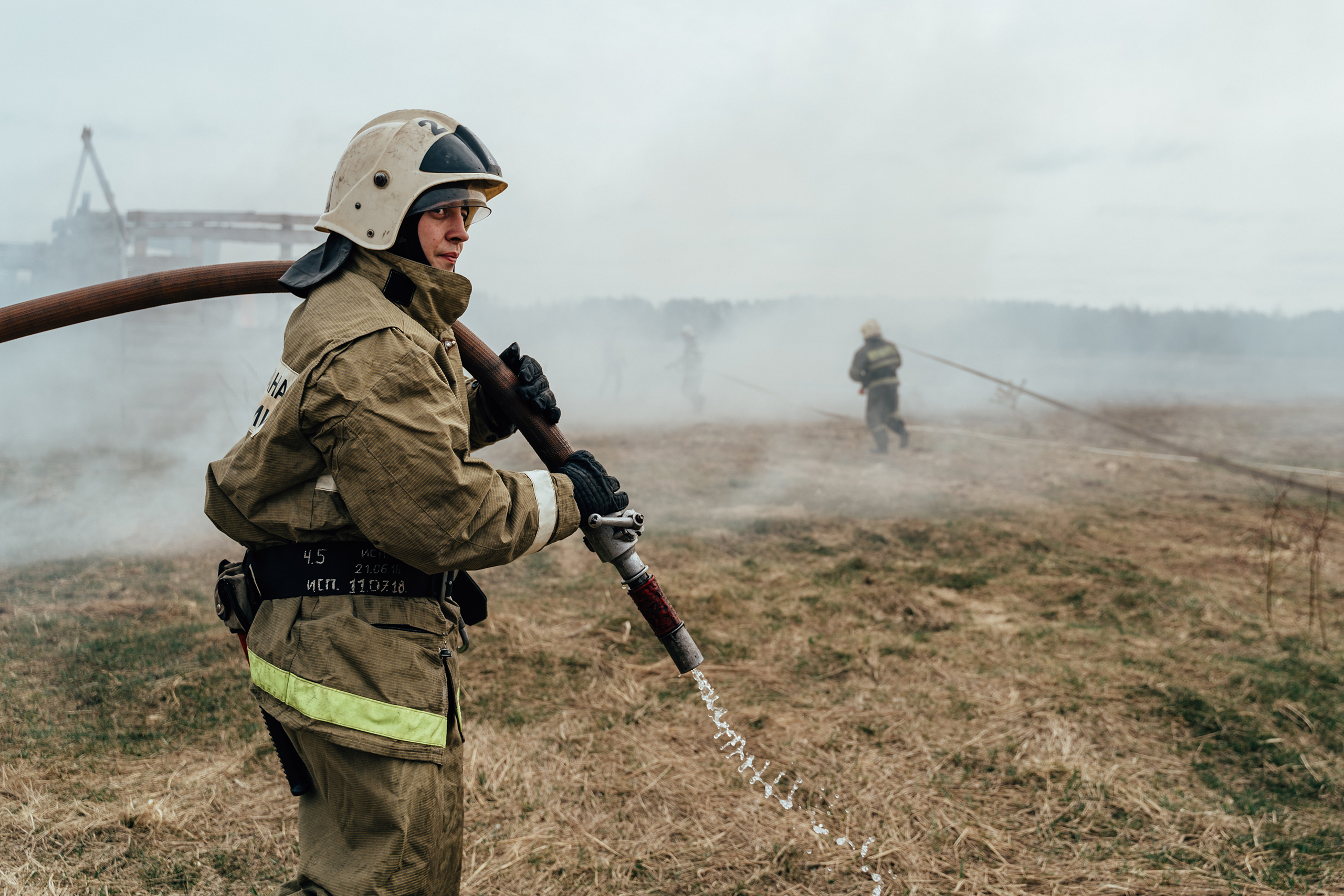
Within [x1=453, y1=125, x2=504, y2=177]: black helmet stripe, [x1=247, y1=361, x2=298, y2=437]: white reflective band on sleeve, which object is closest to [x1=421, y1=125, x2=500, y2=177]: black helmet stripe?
[x1=453, y1=125, x2=504, y2=177]: black helmet stripe

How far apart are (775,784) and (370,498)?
239 centimetres

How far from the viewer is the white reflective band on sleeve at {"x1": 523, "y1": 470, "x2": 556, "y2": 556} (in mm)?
1831

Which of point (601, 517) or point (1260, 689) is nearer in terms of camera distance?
point (601, 517)

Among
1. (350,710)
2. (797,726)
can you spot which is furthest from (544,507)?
(797,726)

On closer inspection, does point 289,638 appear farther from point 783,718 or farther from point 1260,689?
point 1260,689

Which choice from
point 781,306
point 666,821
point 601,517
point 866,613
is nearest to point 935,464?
point 866,613

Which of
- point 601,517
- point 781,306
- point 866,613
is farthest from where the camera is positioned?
point 781,306

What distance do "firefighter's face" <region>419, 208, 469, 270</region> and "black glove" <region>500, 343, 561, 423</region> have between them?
0.30m

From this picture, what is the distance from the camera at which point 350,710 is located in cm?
167

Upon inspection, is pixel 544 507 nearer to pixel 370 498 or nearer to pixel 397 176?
pixel 370 498

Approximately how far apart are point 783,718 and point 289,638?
270 cm

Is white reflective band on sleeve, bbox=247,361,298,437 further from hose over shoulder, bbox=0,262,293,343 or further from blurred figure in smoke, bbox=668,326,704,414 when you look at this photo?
blurred figure in smoke, bbox=668,326,704,414

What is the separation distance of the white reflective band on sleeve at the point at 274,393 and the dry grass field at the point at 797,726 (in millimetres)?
1696

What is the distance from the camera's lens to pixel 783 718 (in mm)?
3900
